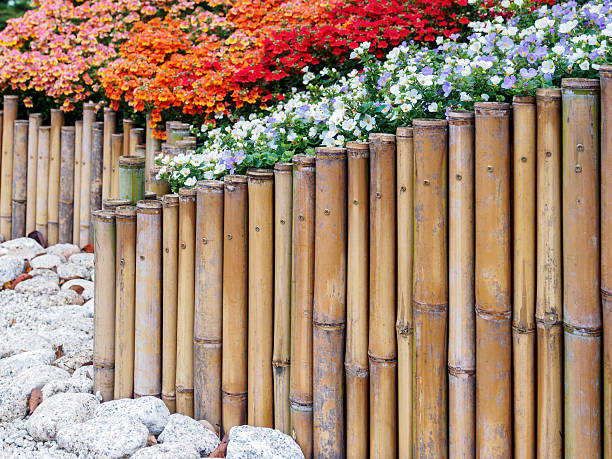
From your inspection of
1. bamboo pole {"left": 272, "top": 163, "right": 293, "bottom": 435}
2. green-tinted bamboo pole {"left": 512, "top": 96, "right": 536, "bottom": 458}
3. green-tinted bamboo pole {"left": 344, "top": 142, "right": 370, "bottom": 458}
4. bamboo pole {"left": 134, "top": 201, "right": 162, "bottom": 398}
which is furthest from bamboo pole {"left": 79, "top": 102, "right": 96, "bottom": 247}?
green-tinted bamboo pole {"left": 512, "top": 96, "right": 536, "bottom": 458}

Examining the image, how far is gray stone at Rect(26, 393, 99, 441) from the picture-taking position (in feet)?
8.66

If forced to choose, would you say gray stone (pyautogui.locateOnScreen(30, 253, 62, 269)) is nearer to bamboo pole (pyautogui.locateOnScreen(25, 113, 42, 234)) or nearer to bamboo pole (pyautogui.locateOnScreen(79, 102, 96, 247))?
bamboo pole (pyautogui.locateOnScreen(79, 102, 96, 247))

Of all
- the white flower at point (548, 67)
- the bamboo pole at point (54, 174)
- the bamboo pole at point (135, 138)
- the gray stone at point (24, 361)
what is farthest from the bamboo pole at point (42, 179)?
the white flower at point (548, 67)

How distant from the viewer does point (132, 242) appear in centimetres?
283

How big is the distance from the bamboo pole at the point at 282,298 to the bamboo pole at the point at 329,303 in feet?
0.43

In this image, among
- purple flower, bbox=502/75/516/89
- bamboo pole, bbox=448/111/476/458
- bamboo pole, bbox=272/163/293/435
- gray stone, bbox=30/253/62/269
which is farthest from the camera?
gray stone, bbox=30/253/62/269

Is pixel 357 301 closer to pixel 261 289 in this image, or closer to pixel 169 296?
pixel 261 289

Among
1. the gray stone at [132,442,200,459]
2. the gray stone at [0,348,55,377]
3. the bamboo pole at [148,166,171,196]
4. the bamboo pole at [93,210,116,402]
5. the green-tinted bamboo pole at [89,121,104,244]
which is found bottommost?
the gray stone at [132,442,200,459]

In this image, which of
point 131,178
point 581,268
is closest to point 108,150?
point 131,178

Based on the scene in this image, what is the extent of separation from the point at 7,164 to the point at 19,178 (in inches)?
→ 5.5

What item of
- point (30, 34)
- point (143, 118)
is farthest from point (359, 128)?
point (30, 34)

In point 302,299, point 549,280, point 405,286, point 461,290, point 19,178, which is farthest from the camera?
point 19,178

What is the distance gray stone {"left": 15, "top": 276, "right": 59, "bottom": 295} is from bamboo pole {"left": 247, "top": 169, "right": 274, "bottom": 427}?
5.78 ft

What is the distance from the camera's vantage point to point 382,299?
243 centimetres
